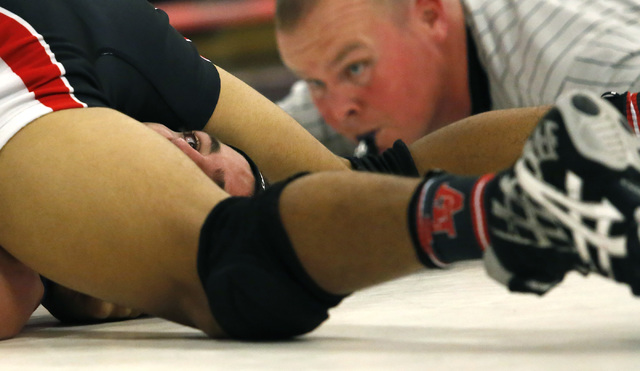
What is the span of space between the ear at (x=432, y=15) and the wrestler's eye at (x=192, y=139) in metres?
1.25

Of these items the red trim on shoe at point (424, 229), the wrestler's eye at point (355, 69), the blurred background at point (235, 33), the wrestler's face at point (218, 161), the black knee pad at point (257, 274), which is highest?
the red trim on shoe at point (424, 229)

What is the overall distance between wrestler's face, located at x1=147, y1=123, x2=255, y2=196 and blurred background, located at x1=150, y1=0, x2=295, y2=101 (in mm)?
4032

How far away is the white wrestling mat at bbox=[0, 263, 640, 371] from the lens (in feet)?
2.22

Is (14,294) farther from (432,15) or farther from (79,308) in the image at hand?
(432,15)

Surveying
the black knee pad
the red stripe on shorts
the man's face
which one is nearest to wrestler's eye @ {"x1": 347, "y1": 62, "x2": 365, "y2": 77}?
the man's face

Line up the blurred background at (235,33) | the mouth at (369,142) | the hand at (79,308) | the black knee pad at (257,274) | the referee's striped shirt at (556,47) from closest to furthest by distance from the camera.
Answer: the black knee pad at (257,274), the hand at (79,308), the referee's striped shirt at (556,47), the mouth at (369,142), the blurred background at (235,33)

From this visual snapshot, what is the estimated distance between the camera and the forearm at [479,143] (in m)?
1.35

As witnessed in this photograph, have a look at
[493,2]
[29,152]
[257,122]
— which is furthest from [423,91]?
[29,152]

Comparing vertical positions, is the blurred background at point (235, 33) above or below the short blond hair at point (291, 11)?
below

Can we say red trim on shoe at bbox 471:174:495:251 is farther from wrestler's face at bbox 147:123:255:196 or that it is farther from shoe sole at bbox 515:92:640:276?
wrestler's face at bbox 147:123:255:196

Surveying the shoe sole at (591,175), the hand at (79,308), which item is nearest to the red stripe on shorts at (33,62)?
the hand at (79,308)

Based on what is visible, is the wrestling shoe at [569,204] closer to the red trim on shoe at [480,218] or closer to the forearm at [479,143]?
the red trim on shoe at [480,218]

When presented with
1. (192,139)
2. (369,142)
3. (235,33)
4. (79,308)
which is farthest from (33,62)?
(235,33)

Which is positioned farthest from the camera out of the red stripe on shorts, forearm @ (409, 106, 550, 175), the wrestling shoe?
forearm @ (409, 106, 550, 175)
